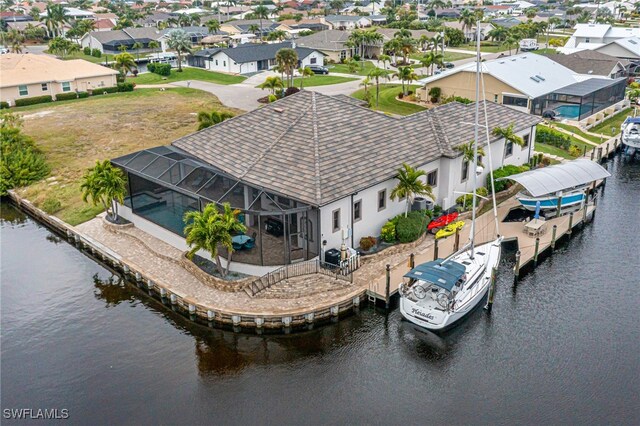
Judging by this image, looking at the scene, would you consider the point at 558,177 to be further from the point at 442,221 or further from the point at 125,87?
the point at 125,87

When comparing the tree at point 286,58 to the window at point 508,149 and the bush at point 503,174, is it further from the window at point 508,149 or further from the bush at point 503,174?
the bush at point 503,174

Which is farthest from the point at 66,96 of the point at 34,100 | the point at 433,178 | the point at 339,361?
the point at 339,361

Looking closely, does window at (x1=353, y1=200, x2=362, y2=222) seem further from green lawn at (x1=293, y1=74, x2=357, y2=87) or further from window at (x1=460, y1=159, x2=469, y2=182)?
green lawn at (x1=293, y1=74, x2=357, y2=87)

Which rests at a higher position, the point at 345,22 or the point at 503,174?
the point at 345,22

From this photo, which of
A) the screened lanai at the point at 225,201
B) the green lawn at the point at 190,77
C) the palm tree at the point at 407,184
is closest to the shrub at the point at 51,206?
the screened lanai at the point at 225,201

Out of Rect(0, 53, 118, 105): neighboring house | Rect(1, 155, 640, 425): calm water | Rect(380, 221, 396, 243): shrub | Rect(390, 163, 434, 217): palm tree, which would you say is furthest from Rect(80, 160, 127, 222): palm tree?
Rect(0, 53, 118, 105): neighboring house

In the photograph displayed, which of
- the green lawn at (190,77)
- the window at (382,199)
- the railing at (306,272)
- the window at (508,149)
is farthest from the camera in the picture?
the green lawn at (190,77)

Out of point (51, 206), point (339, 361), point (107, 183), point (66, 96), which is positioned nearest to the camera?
point (339, 361)
